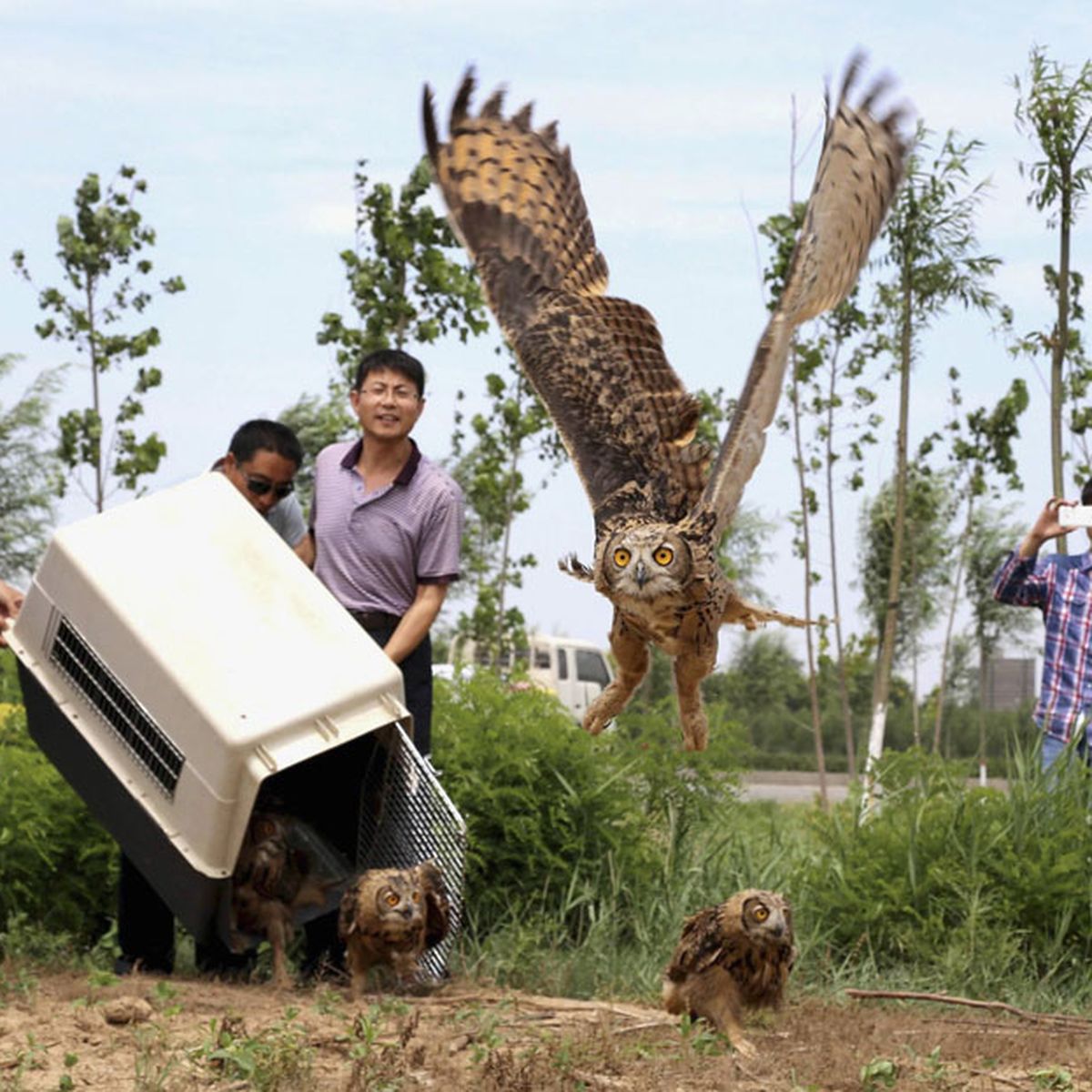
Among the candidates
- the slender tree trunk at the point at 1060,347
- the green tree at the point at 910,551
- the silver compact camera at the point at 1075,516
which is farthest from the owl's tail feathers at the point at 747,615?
the green tree at the point at 910,551

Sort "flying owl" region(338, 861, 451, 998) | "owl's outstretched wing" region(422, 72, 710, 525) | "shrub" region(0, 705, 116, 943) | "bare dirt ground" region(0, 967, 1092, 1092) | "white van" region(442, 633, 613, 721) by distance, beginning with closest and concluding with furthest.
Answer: "owl's outstretched wing" region(422, 72, 710, 525) → "bare dirt ground" region(0, 967, 1092, 1092) → "flying owl" region(338, 861, 451, 998) → "shrub" region(0, 705, 116, 943) → "white van" region(442, 633, 613, 721)

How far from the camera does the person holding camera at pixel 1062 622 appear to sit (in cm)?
581

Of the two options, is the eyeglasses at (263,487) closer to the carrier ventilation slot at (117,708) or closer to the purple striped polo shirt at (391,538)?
the purple striped polo shirt at (391,538)

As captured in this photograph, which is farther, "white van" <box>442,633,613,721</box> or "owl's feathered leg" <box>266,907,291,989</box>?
"white van" <box>442,633,613,721</box>

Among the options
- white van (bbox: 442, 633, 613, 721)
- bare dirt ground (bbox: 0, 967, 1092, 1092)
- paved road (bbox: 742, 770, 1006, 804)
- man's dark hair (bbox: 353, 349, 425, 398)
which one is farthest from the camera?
white van (bbox: 442, 633, 613, 721)

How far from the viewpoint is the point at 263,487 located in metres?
5.39

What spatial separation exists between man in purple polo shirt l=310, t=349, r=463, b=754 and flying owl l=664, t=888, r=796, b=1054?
1.29m

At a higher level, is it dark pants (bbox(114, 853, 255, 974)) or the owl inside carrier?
the owl inside carrier

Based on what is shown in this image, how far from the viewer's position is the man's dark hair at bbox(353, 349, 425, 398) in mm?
5203

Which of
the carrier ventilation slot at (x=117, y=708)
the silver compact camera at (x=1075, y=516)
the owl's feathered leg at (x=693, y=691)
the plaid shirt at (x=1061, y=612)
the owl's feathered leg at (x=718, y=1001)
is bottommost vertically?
the owl's feathered leg at (x=718, y=1001)

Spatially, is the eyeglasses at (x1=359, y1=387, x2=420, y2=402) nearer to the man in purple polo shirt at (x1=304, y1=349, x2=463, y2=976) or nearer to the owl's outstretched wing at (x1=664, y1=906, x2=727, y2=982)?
the man in purple polo shirt at (x1=304, y1=349, x2=463, y2=976)

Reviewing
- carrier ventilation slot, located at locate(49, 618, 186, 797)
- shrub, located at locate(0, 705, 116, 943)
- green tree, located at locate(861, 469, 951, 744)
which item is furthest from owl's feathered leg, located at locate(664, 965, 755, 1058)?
green tree, located at locate(861, 469, 951, 744)

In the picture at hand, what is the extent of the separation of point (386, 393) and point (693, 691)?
7.32 ft

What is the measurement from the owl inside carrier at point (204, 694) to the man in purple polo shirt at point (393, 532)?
396 millimetres
